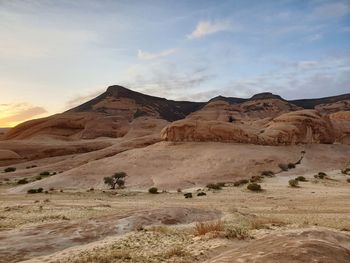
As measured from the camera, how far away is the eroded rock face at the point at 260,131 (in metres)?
54.5

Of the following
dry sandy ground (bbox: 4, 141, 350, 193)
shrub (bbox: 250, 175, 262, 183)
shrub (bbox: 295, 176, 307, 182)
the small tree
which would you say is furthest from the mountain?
the small tree

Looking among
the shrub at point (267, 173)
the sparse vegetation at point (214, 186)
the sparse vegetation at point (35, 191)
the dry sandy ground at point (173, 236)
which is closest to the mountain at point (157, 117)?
the shrub at point (267, 173)

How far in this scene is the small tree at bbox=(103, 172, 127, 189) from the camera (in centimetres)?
4125

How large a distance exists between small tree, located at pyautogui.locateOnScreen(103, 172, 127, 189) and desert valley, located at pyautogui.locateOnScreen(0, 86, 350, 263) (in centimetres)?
12

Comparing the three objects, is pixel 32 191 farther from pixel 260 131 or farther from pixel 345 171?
pixel 345 171

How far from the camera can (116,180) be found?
138 feet

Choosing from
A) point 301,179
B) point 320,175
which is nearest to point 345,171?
point 320,175

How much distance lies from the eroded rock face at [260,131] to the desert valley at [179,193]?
0.50ft

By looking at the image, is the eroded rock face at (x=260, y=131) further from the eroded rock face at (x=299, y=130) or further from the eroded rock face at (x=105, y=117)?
the eroded rock face at (x=105, y=117)

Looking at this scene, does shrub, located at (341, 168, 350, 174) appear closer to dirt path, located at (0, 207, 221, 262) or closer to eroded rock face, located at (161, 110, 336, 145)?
eroded rock face, located at (161, 110, 336, 145)

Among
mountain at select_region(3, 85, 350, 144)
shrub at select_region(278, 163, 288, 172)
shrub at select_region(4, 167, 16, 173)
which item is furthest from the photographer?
mountain at select_region(3, 85, 350, 144)

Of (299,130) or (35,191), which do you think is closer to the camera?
(35,191)

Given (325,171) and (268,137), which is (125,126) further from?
(325,171)

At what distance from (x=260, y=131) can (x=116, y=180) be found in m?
25.2
